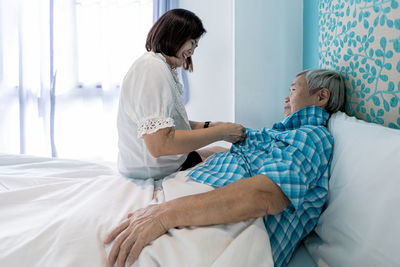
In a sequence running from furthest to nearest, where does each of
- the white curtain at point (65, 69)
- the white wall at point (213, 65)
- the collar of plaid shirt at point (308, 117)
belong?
1. the white curtain at point (65, 69)
2. the white wall at point (213, 65)
3. the collar of plaid shirt at point (308, 117)

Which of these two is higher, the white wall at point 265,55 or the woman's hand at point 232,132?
the white wall at point 265,55

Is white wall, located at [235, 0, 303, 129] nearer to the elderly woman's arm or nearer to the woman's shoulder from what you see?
the woman's shoulder

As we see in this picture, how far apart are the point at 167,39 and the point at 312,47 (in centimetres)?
97

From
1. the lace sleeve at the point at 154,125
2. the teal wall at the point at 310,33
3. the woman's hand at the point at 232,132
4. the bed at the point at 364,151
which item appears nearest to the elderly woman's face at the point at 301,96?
the bed at the point at 364,151

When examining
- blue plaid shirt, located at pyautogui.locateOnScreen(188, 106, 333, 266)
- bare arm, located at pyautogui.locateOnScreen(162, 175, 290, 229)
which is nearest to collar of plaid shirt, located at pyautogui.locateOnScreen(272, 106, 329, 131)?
blue plaid shirt, located at pyautogui.locateOnScreen(188, 106, 333, 266)

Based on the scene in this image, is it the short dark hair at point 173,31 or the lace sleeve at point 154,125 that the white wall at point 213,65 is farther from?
the lace sleeve at point 154,125

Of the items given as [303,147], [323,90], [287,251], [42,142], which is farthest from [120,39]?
[287,251]

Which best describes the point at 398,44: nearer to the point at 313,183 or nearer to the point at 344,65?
the point at 344,65

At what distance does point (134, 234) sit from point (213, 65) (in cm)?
196

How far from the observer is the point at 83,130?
262 centimetres

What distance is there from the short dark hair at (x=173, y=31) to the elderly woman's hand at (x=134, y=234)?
0.79 meters

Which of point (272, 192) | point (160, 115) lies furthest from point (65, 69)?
point (272, 192)

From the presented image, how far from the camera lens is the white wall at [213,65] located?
2.35 meters

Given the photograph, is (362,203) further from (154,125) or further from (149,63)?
(149,63)
